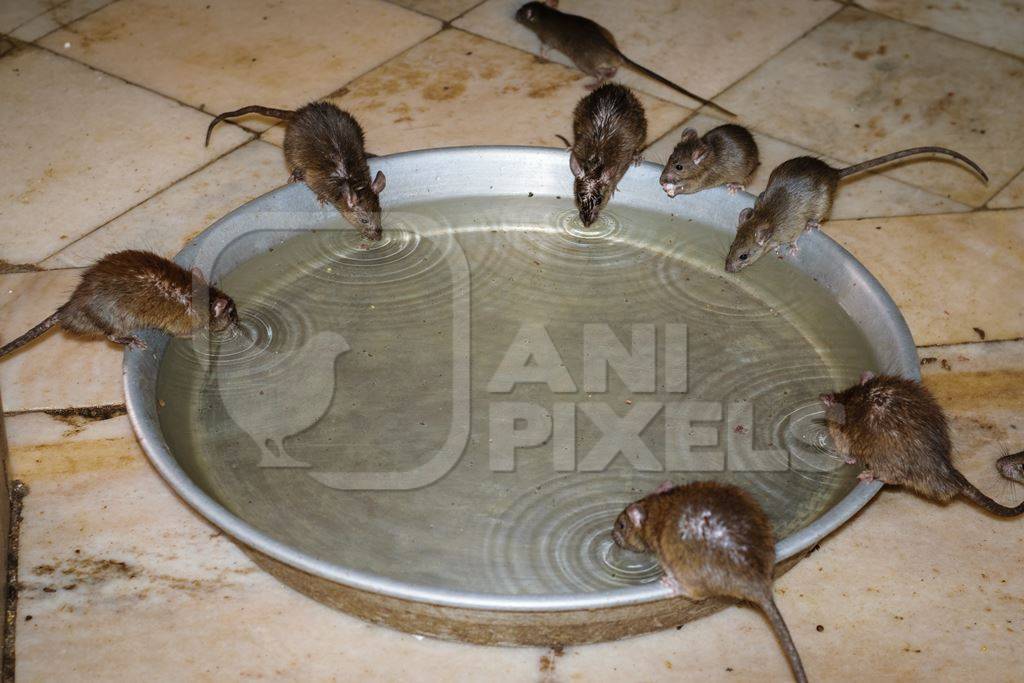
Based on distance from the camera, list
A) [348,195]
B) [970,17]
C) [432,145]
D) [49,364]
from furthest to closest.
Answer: [970,17] → [432,145] → [348,195] → [49,364]

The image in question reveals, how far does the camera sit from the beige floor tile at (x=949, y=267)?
5516 mm

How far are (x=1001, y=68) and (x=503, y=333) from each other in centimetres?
433

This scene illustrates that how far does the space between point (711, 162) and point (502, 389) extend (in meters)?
1.70

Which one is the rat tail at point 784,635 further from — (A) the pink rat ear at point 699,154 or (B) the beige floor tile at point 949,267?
(A) the pink rat ear at point 699,154

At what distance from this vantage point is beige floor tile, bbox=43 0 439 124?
7.20 m

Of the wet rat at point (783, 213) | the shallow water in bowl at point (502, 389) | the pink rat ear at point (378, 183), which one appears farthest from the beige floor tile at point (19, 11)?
the wet rat at point (783, 213)

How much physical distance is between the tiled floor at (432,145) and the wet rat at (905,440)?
0.38 m

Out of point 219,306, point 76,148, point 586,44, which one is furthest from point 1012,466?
point 76,148

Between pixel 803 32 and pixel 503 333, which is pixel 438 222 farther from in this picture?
pixel 803 32

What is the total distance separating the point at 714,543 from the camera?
3.77m

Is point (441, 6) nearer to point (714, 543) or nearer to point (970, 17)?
point (970, 17)

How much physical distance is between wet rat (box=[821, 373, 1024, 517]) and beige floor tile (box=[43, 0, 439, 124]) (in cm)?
414

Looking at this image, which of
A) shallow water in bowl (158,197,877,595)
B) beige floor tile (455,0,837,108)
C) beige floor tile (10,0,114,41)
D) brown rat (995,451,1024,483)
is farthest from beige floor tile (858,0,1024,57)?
beige floor tile (10,0,114,41)

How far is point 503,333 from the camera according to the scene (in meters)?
5.07
